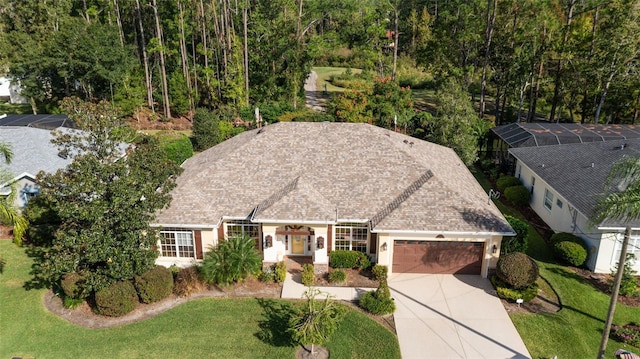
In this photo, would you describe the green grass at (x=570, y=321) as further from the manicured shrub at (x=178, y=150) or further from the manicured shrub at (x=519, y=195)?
the manicured shrub at (x=178, y=150)

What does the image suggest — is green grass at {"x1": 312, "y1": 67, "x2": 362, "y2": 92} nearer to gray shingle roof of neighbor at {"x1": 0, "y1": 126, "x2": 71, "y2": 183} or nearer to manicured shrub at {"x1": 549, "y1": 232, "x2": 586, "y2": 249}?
gray shingle roof of neighbor at {"x1": 0, "y1": 126, "x2": 71, "y2": 183}

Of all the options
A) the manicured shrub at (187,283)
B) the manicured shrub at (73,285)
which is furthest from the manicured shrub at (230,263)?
the manicured shrub at (73,285)

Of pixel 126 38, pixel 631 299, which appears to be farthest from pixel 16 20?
pixel 631 299

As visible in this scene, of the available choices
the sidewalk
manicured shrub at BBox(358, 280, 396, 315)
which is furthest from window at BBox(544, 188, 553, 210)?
the sidewalk

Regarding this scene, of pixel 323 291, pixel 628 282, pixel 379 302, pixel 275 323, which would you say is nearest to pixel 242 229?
pixel 323 291

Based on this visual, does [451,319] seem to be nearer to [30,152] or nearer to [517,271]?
[517,271]

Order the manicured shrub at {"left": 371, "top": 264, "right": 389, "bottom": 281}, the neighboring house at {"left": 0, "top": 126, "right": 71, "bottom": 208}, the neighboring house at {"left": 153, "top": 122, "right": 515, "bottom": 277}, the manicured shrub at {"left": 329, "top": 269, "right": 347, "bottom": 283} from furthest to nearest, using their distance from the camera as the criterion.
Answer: the neighboring house at {"left": 0, "top": 126, "right": 71, "bottom": 208}
the neighboring house at {"left": 153, "top": 122, "right": 515, "bottom": 277}
the manicured shrub at {"left": 371, "top": 264, "right": 389, "bottom": 281}
the manicured shrub at {"left": 329, "top": 269, "right": 347, "bottom": 283}

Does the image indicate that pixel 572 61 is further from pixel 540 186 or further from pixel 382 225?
pixel 382 225
